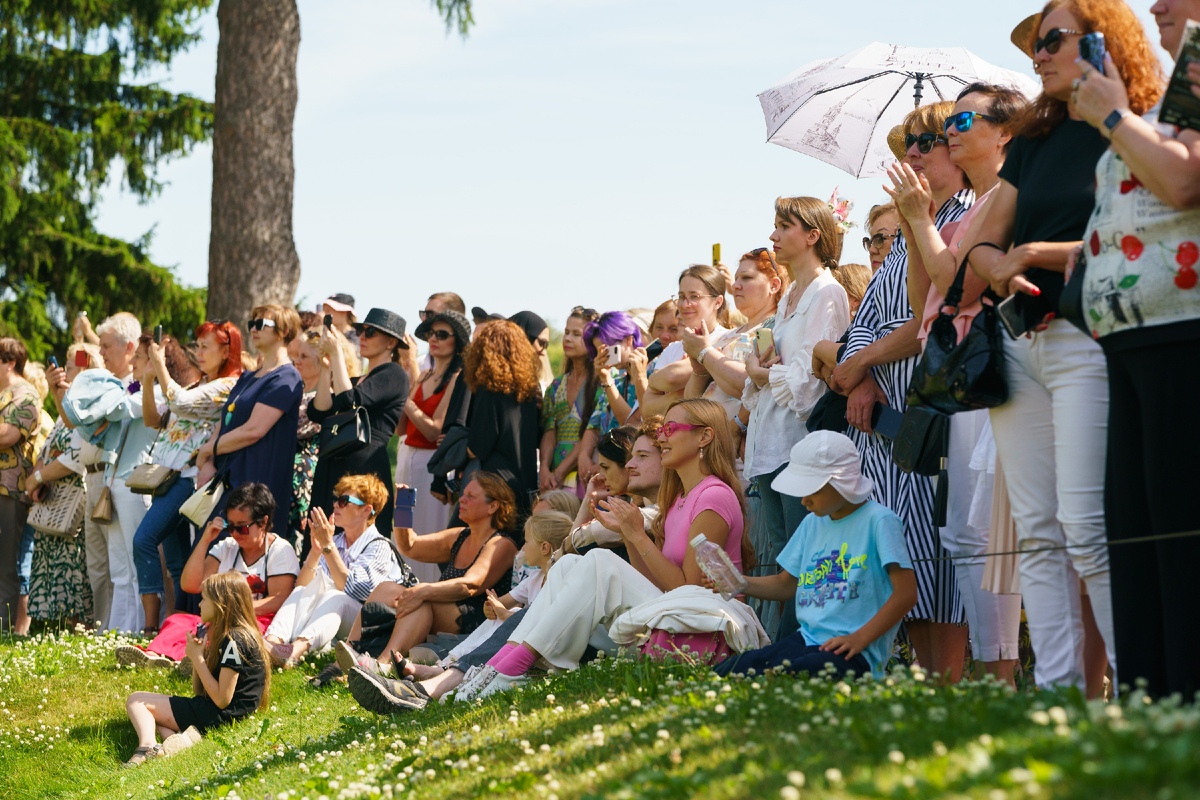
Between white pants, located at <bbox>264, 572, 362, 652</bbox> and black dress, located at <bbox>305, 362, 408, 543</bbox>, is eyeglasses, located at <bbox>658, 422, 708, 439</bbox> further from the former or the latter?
black dress, located at <bbox>305, 362, 408, 543</bbox>

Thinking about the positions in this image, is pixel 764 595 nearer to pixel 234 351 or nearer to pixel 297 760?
pixel 297 760

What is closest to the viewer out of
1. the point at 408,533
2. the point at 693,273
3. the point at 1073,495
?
the point at 1073,495

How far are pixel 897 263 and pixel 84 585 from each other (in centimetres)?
839

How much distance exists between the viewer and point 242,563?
8.57 meters

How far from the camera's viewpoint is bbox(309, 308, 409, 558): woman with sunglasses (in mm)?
8891

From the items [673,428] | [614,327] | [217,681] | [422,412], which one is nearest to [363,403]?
[422,412]

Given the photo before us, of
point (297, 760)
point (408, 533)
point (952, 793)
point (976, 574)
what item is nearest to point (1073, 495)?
point (976, 574)

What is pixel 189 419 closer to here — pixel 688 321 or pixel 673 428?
pixel 688 321

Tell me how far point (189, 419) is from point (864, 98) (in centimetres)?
589

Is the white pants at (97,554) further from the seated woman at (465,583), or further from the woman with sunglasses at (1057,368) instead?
the woman with sunglasses at (1057,368)

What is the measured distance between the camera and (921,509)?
5.11 metres

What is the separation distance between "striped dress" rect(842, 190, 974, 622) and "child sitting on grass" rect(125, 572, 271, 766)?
394cm

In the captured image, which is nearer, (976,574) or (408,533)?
(976,574)

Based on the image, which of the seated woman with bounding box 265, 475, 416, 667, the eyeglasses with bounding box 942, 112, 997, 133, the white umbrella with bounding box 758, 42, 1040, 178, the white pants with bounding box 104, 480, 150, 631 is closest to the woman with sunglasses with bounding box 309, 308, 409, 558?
the seated woman with bounding box 265, 475, 416, 667
